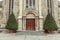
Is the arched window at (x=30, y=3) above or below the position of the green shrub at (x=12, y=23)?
above

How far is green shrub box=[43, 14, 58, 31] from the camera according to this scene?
80.9 ft

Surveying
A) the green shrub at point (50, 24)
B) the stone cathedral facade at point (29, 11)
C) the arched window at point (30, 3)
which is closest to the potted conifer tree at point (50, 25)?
the green shrub at point (50, 24)

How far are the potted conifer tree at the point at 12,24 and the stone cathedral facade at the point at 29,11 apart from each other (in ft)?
2.72

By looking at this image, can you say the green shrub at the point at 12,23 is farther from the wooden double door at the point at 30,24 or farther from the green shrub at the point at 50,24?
the green shrub at the point at 50,24

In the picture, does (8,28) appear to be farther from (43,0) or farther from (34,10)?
(43,0)

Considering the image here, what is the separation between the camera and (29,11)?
86.2ft

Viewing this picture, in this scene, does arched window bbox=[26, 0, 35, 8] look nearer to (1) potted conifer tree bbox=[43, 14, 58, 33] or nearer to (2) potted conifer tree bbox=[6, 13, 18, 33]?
(2) potted conifer tree bbox=[6, 13, 18, 33]

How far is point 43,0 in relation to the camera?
26.6 m

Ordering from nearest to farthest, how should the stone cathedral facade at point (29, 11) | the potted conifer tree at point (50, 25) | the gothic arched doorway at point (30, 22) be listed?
1. the potted conifer tree at point (50, 25)
2. the stone cathedral facade at point (29, 11)
3. the gothic arched doorway at point (30, 22)

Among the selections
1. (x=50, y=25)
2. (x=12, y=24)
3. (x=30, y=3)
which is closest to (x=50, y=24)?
(x=50, y=25)

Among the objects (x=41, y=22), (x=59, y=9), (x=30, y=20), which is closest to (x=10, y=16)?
(x=30, y=20)

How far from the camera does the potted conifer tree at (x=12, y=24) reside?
81.3 ft

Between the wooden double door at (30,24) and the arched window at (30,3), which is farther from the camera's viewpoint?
the arched window at (30,3)

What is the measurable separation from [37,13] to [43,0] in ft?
7.55
